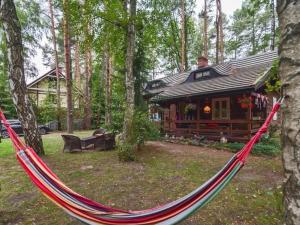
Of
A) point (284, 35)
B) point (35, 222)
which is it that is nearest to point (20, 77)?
point (35, 222)

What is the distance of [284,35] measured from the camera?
1.48 m

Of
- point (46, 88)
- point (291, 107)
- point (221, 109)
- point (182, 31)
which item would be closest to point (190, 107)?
point (221, 109)

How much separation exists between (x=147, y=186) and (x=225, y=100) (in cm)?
782

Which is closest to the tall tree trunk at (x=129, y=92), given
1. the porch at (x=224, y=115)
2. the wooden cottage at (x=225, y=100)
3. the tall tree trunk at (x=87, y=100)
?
the wooden cottage at (x=225, y=100)

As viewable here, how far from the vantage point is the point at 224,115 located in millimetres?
11109

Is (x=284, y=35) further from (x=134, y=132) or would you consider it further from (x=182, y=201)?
(x=134, y=132)

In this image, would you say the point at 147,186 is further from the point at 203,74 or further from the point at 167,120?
the point at 203,74

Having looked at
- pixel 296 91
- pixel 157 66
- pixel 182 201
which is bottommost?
pixel 182 201

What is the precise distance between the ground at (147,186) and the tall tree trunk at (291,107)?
934 mm

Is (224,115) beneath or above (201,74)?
beneath

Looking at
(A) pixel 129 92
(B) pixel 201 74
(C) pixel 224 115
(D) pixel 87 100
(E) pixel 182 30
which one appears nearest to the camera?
(A) pixel 129 92

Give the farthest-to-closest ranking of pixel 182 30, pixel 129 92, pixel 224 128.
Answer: pixel 182 30, pixel 224 128, pixel 129 92

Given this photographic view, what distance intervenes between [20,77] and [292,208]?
6.69m

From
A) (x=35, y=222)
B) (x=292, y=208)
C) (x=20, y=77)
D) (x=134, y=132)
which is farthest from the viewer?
(x=134, y=132)
